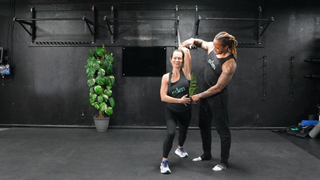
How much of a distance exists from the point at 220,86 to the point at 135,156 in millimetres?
1579

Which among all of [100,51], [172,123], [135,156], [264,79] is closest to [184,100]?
[172,123]

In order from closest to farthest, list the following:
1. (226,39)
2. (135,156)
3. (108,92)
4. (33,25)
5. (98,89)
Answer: (226,39) < (135,156) < (98,89) < (108,92) < (33,25)

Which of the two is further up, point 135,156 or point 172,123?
point 172,123

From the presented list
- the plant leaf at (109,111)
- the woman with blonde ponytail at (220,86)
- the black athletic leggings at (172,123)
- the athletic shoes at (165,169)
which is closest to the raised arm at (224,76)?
the woman with blonde ponytail at (220,86)

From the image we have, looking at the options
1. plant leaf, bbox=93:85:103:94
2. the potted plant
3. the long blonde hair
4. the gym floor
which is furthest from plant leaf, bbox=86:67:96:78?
the long blonde hair

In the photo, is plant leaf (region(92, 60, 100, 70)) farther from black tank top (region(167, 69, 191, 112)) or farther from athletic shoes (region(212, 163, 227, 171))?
athletic shoes (region(212, 163, 227, 171))

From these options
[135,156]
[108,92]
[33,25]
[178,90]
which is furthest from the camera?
[33,25]

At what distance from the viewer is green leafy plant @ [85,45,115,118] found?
4352mm

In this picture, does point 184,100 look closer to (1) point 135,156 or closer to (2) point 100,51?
(1) point 135,156

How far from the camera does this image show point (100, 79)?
4.34m

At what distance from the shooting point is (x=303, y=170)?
8.49 feet

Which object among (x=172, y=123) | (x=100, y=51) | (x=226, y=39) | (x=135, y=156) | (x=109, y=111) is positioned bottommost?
(x=135, y=156)

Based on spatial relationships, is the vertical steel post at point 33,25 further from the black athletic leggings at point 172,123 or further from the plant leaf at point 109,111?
the black athletic leggings at point 172,123

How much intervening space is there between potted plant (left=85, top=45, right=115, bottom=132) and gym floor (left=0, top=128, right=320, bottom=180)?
320 mm
